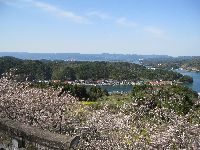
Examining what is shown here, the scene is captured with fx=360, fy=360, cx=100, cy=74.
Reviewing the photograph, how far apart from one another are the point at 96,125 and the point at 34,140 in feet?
30.1

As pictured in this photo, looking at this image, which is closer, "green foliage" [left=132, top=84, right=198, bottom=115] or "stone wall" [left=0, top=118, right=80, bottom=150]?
"stone wall" [left=0, top=118, right=80, bottom=150]

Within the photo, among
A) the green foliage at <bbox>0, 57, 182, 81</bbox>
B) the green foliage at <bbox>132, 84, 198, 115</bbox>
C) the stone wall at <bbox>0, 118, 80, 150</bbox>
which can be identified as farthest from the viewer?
the green foliage at <bbox>0, 57, 182, 81</bbox>

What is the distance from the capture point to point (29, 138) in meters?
4.54

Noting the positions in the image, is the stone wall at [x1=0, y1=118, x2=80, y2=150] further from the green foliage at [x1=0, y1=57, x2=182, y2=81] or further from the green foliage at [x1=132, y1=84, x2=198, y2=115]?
the green foliage at [x1=0, y1=57, x2=182, y2=81]

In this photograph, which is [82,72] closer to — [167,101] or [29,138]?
[167,101]

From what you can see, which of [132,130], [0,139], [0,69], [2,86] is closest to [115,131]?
[132,130]

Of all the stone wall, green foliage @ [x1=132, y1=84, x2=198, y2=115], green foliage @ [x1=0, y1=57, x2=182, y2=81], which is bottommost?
green foliage @ [x1=0, y1=57, x2=182, y2=81]

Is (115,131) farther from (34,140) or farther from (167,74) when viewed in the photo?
(167,74)

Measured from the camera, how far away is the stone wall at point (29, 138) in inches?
161

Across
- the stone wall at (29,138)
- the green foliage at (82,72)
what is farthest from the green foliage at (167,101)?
the green foliage at (82,72)

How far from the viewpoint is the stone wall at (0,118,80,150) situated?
410cm

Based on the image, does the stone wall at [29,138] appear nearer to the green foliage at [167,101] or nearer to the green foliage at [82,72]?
the green foliage at [167,101]

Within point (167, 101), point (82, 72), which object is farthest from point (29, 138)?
point (82, 72)

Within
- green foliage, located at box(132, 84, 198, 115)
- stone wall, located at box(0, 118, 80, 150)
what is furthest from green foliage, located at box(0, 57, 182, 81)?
stone wall, located at box(0, 118, 80, 150)
